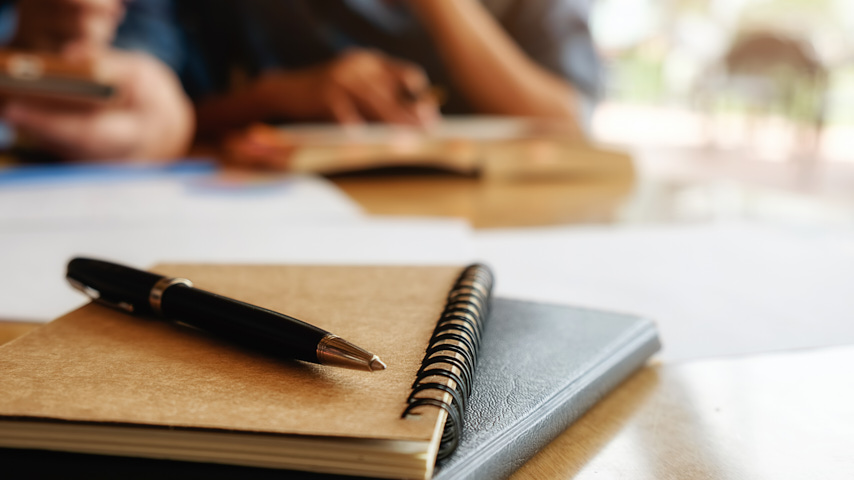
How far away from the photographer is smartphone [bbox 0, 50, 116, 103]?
540 mm

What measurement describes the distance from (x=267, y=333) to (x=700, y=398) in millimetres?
143

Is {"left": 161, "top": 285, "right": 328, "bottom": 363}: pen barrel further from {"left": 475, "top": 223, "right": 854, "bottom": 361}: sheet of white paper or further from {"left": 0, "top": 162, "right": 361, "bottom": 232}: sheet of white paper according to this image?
{"left": 0, "top": 162, "right": 361, "bottom": 232}: sheet of white paper

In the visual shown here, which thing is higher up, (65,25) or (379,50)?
(65,25)

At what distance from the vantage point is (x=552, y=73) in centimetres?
128

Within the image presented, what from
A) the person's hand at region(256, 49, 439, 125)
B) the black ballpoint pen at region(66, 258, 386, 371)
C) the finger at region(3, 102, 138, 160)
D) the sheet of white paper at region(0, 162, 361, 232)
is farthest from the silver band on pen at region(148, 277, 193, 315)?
the person's hand at region(256, 49, 439, 125)

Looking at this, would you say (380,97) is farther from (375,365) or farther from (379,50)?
(375,365)

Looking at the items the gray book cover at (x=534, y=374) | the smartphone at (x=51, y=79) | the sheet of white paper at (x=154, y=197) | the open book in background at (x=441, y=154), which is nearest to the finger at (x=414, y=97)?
the open book in background at (x=441, y=154)

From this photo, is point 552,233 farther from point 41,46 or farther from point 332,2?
point 332,2

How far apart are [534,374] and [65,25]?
0.78 meters

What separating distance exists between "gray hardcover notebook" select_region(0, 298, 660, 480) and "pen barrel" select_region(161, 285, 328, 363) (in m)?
0.03

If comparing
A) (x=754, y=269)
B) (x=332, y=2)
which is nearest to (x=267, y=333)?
(x=754, y=269)

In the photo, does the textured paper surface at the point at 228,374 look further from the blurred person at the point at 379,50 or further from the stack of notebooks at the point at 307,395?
the blurred person at the point at 379,50

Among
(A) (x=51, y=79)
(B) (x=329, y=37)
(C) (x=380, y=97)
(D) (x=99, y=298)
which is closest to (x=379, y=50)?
(B) (x=329, y=37)

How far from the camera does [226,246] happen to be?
1.28 feet
